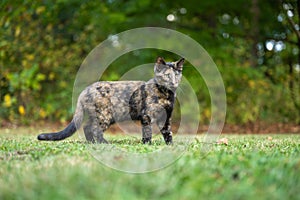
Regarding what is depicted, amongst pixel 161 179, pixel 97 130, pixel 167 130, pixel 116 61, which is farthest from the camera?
pixel 116 61

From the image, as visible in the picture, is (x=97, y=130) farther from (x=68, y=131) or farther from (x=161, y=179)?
(x=161, y=179)

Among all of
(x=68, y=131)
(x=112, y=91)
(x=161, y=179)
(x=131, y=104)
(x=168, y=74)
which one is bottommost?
(x=161, y=179)

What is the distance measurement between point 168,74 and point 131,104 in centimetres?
69

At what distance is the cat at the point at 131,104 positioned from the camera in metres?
5.41

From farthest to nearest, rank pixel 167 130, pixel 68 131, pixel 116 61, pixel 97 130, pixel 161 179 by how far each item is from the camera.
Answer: pixel 116 61 → pixel 167 130 → pixel 97 130 → pixel 68 131 → pixel 161 179

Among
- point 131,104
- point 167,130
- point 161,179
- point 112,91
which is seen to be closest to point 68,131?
point 112,91

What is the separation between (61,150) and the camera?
14.9 ft

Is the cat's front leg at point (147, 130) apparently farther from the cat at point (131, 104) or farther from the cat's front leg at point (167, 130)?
the cat's front leg at point (167, 130)

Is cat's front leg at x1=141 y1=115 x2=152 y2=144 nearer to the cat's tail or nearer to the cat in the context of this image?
the cat

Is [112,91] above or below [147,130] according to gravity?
above

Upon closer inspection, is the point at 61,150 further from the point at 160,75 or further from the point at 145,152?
the point at 160,75

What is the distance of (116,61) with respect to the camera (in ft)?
38.6

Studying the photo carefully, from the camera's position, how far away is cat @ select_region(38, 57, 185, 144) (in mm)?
5410

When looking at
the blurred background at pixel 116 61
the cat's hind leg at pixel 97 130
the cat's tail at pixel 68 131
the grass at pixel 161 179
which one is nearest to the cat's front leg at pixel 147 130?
the cat's hind leg at pixel 97 130
